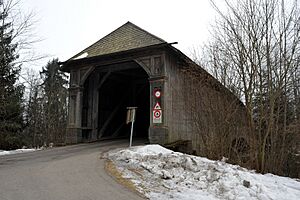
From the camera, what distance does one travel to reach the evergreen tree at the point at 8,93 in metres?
14.5

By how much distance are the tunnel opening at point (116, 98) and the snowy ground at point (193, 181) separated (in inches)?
325

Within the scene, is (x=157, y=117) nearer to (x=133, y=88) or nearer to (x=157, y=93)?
(x=157, y=93)

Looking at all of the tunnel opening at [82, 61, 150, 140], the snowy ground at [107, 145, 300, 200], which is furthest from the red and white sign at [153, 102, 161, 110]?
the snowy ground at [107, 145, 300, 200]

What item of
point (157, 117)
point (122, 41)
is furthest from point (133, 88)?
point (157, 117)

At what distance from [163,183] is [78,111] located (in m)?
9.62

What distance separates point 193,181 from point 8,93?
14993mm

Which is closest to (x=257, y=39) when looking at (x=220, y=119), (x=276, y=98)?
(x=276, y=98)

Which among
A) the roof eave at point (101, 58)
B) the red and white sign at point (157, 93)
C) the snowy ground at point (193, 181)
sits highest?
the roof eave at point (101, 58)

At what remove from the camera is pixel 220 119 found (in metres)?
9.42

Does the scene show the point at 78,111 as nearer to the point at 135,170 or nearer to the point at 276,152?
the point at 135,170

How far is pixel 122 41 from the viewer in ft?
45.7

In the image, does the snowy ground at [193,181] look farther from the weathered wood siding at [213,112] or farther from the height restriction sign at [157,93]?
the height restriction sign at [157,93]

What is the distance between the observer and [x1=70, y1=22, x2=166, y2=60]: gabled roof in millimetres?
12766

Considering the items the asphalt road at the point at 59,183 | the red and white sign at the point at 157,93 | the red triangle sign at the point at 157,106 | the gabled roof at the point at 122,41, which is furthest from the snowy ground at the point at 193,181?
the gabled roof at the point at 122,41
